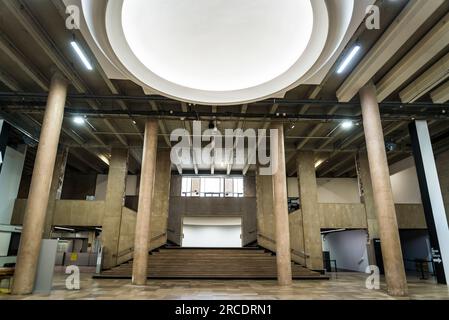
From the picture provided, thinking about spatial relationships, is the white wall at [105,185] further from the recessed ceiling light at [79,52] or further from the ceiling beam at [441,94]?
the ceiling beam at [441,94]

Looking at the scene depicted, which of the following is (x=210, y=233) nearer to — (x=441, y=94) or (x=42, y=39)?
(x=441, y=94)

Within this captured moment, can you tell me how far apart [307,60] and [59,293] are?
8.98m

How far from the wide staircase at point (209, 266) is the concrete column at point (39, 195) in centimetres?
496

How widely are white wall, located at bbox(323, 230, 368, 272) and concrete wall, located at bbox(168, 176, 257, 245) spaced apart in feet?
23.1

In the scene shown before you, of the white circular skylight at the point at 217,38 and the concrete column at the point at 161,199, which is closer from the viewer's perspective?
the white circular skylight at the point at 217,38

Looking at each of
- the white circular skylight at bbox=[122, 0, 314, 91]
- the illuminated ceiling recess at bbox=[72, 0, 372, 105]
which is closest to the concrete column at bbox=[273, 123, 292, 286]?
the illuminated ceiling recess at bbox=[72, 0, 372, 105]

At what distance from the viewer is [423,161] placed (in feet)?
38.2

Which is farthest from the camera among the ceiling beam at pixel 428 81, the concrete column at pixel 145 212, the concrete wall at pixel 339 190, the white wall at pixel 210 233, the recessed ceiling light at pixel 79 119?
the white wall at pixel 210 233

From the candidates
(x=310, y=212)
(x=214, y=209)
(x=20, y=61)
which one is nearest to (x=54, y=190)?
(x=20, y=61)

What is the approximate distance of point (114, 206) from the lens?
626 inches

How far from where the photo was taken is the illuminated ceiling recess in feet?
15.9

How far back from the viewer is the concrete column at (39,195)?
827 centimetres

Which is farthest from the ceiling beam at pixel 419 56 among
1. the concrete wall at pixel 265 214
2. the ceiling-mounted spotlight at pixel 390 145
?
the concrete wall at pixel 265 214
